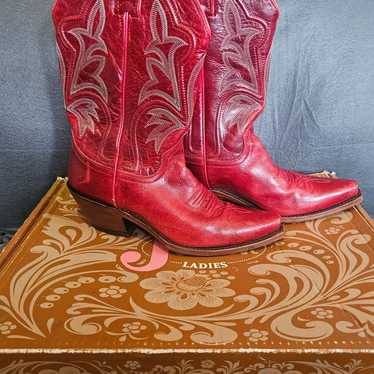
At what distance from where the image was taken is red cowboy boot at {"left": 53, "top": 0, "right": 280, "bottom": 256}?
2.35 ft

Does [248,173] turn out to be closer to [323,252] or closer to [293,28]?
[323,252]

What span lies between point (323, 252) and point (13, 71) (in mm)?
713

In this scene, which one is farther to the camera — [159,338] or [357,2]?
[357,2]

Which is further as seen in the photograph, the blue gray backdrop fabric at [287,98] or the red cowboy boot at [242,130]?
the blue gray backdrop fabric at [287,98]

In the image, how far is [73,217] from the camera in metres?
0.92

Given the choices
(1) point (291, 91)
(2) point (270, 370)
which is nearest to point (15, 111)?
(1) point (291, 91)

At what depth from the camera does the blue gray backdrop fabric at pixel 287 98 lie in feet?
3.45

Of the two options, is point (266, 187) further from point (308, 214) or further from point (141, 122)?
point (141, 122)

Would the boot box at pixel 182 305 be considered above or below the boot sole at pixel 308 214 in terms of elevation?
→ below

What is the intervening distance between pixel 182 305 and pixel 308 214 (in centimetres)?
34

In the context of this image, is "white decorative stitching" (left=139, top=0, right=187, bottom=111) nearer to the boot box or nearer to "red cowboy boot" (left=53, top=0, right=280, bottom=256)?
"red cowboy boot" (left=53, top=0, right=280, bottom=256)

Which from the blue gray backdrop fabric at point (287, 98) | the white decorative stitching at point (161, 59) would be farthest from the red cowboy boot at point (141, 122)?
the blue gray backdrop fabric at point (287, 98)

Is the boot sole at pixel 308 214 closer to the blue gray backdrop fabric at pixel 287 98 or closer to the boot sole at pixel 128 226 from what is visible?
the boot sole at pixel 128 226

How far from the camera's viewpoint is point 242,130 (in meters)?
0.89
